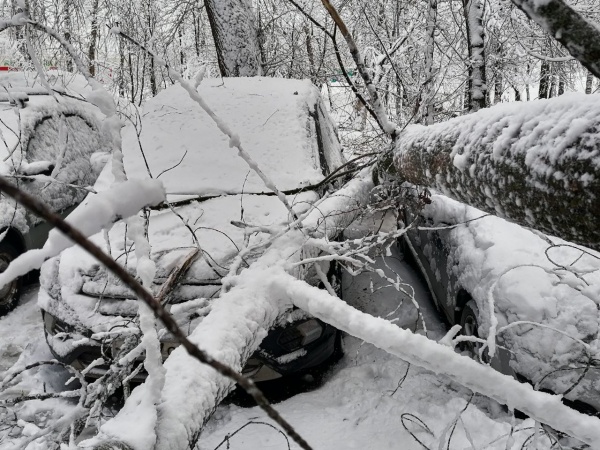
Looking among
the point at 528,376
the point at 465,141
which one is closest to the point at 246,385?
the point at 465,141

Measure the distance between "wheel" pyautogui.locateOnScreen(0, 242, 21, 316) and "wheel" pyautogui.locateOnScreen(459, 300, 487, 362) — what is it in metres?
3.57

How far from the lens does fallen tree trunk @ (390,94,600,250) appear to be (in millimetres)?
915

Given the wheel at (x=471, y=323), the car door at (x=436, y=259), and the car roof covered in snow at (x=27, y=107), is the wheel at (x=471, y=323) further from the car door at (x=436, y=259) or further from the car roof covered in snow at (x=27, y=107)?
the car roof covered in snow at (x=27, y=107)

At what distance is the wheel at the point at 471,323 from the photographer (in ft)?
8.27

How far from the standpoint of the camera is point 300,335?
2.51m

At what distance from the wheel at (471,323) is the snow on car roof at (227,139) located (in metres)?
1.43

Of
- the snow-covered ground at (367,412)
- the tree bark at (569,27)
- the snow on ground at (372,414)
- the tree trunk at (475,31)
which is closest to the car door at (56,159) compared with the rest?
the snow-covered ground at (367,412)

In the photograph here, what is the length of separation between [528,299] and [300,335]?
1.16 meters

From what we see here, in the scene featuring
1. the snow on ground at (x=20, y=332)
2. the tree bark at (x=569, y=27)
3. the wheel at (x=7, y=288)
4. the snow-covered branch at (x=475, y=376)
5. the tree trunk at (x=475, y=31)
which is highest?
the tree trunk at (x=475, y=31)

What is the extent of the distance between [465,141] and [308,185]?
6.52ft

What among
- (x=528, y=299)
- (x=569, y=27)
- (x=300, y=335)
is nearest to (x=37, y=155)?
(x=300, y=335)

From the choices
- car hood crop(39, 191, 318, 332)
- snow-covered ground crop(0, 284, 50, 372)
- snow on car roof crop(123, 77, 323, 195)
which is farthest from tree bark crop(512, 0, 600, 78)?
snow-covered ground crop(0, 284, 50, 372)

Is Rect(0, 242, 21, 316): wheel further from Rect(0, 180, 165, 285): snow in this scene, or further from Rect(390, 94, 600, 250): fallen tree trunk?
Rect(0, 180, 165, 285): snow

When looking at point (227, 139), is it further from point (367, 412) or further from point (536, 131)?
point (536, 131)
